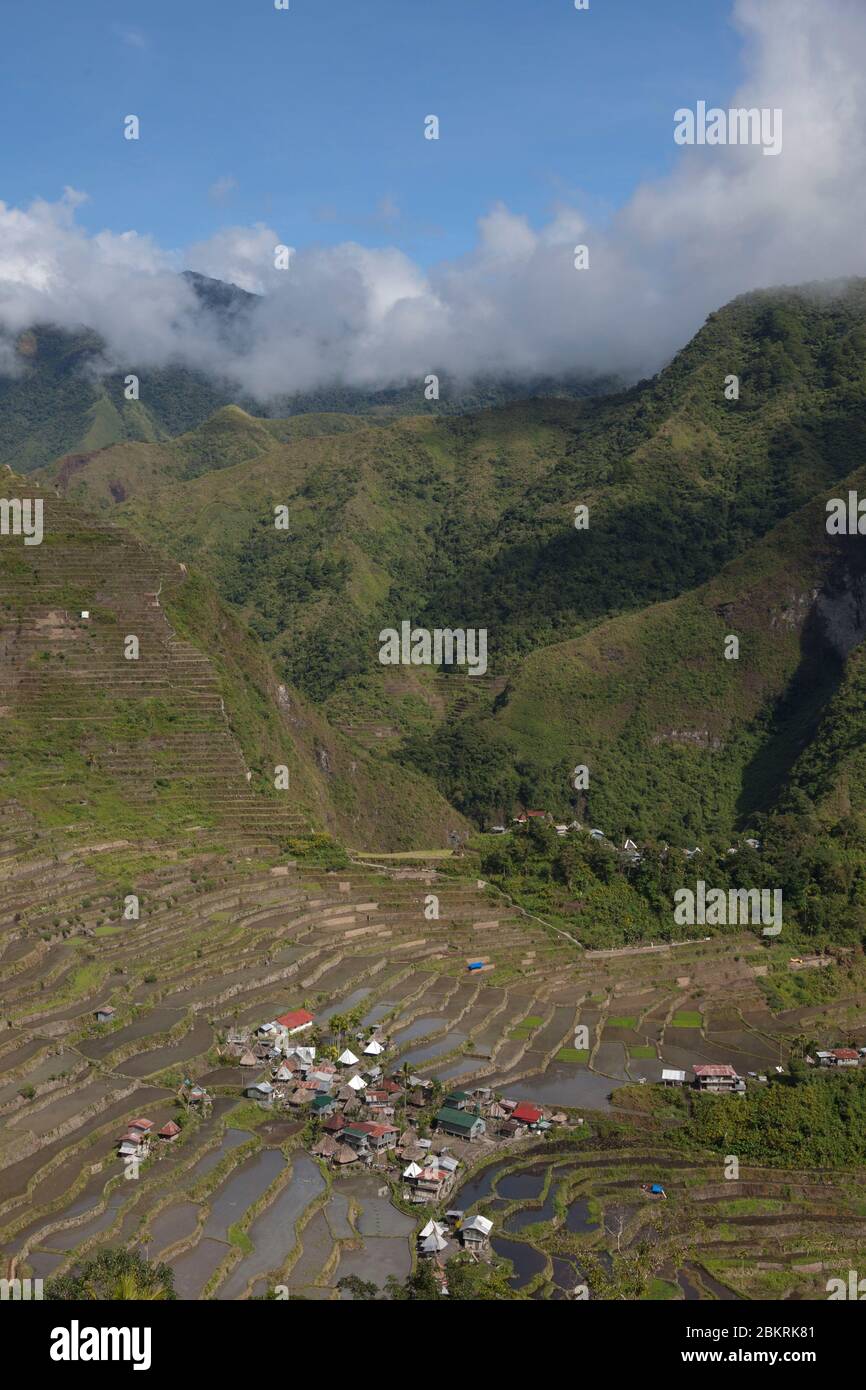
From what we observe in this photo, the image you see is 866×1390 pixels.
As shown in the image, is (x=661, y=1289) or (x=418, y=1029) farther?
(x=418, y=1029)

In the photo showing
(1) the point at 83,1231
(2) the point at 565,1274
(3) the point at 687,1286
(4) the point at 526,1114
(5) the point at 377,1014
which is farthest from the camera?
(5) the point at 377,1014

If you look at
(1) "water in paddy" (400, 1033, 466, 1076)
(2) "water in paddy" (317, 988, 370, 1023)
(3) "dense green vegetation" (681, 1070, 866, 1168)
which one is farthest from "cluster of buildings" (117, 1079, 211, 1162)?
(3) "dense green vegetation" (681, 1070, 866, 1168)

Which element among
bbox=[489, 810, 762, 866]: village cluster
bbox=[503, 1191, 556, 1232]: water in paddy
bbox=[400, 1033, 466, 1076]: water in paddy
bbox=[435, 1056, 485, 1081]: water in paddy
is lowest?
bbox=[503, 1191, 556, 1232]: water in paddy

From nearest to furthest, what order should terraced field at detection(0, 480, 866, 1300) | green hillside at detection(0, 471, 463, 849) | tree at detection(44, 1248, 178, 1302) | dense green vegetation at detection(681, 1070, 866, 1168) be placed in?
tree at detection(44, 1248, 178, 1302)
terraced field at detection(0, 480, 866, 1300)
dense green vegetation at detection(681, 1070, 866, 1168)
green hillside at detection(0, 471, 463, 849)

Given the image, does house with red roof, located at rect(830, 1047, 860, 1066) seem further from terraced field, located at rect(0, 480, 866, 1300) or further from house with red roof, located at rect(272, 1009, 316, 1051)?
house with red roof, located at rect(272, 1009, 316, 1051)

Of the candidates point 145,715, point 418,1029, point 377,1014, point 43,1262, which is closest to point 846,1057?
point 418,1029

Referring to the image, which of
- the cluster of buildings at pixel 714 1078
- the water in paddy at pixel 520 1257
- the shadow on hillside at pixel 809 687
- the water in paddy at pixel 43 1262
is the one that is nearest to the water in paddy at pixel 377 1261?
the water in paddy at pixel 520 1257

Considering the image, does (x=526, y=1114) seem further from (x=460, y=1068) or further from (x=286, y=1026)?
(x=286, y=1026)
